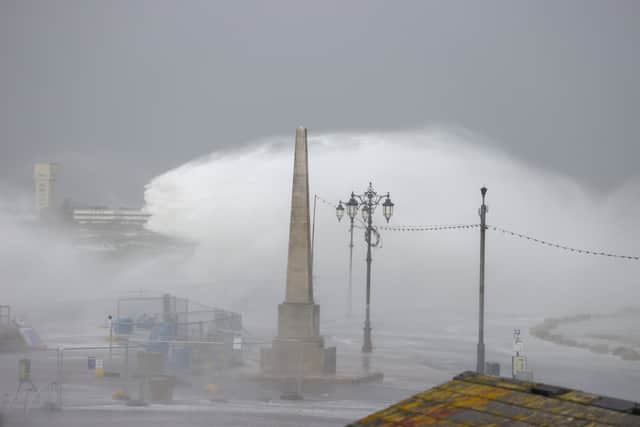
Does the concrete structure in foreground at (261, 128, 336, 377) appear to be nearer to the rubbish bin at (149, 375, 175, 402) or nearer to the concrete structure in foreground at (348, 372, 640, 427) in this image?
the rubbish bin at (149, 375, 175, 402)

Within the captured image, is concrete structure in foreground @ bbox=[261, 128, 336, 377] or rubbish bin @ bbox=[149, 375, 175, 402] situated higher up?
concrete structure in foreground @ bbox=[261, 128, 336, 377]

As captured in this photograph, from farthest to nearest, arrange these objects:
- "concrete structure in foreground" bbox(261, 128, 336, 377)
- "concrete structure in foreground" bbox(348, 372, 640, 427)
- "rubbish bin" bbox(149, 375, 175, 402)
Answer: "concrete structure in foreground" bbox(261, 128, 336, 377), "rubbish bin" bbox(149, 375, 175, 402), "concrete structure in foreground" bbox(348, 372, 640, 427)

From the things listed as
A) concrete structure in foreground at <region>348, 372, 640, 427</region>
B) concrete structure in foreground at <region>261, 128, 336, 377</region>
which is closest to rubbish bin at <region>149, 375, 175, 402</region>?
concrete structure in foreground at <region>261, 128, 336, 377</region>

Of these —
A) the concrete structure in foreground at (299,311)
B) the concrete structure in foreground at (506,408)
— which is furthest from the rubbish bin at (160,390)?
the concrete structure in foreground at (506,408)

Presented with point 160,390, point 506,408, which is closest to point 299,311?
point 160,390

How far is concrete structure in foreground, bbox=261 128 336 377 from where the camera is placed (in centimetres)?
2455

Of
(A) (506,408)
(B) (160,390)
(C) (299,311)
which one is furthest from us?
(C) (299,311)

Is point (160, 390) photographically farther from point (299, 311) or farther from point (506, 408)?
point (506, 408)

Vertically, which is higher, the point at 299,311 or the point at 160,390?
the point at 299,311

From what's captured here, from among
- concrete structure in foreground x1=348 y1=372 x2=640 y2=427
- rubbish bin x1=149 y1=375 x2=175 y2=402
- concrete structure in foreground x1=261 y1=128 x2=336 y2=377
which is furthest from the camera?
concrete structure in foreground x1=261 y1=128 x2=336 y2=377

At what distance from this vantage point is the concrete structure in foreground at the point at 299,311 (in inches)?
966

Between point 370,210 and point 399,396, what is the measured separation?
12.8m

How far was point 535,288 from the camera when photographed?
92062 millimetres

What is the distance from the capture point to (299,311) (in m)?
25.6
